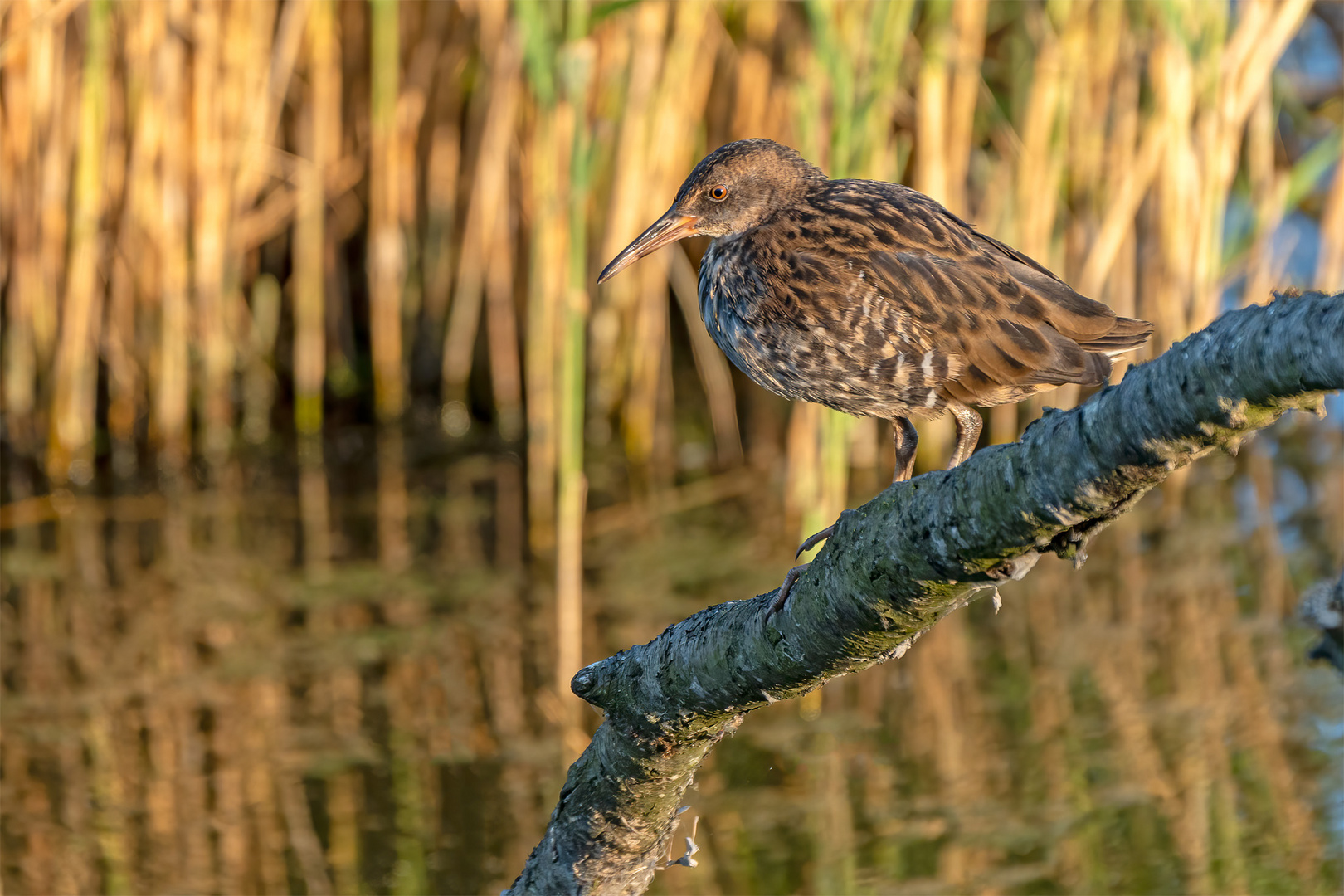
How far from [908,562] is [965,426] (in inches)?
41.9

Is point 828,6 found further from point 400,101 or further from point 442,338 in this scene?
point 442,338

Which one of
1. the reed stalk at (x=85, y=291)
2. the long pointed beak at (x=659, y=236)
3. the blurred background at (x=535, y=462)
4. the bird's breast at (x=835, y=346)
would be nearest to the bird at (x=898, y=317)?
the bird's breast at (x=835, y=346)

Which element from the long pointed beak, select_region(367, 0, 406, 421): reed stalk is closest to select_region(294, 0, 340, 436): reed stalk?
select_region(367, 0, 406, 421): reed stalk

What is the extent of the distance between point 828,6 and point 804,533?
6.04ft

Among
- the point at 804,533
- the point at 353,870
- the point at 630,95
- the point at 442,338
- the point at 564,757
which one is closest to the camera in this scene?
the point at 353,870

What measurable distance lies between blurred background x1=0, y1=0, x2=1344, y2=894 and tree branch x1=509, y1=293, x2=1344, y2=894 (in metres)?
1.82

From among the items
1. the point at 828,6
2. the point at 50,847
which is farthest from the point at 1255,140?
the point at 50,847

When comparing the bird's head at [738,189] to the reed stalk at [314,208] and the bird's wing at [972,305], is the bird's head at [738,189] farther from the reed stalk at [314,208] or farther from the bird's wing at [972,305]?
the reed stalk at [314,208]

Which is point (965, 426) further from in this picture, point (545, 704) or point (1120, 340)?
point (545, 704)

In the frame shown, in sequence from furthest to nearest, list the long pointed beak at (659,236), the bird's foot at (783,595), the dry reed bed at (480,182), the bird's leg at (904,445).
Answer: the dry reed bed at (480,182)
the long pointed beak at (659,236)
the bird's leg at (904,445)
the bird's foot at (783,595)

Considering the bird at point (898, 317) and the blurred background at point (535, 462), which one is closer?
the bird at point (898, 317)

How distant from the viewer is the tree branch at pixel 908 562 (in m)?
1.62

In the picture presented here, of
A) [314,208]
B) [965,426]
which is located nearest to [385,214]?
[314,208]

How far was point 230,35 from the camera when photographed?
6.48 metres
